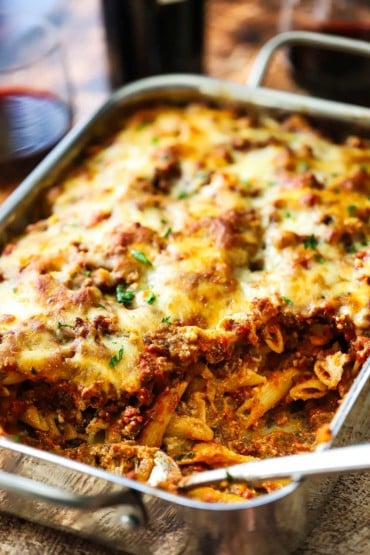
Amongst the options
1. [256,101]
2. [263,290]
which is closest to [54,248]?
[263,290]

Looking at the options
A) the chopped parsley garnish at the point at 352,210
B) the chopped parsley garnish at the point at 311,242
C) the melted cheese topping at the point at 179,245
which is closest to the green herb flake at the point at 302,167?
the melted cheese topping at the point at 179,245

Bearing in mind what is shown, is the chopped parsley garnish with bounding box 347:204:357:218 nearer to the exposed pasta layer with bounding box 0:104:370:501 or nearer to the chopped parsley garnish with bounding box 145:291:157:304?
the exposed pasta layer with bounding box 0:104:370:501

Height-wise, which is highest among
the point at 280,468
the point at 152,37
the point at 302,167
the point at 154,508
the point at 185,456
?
the point at 152,37

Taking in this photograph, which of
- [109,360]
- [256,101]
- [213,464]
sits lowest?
[213,464]

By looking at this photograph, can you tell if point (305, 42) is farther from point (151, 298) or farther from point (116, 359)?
point (116, 359)

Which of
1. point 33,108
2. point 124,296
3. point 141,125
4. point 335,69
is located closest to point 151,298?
point 124,296

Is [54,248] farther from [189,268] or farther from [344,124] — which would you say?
[344,124]

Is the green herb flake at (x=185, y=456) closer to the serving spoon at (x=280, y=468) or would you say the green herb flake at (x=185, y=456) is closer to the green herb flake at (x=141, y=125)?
the serving spoon at (x=280, y=468)
